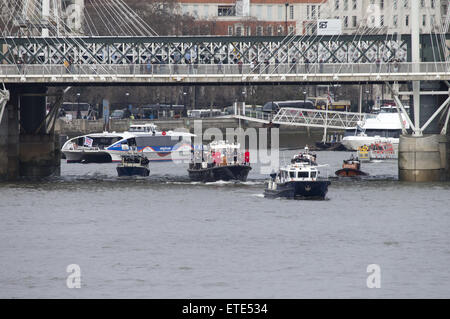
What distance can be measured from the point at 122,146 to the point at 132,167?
1011 inches

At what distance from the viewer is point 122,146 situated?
132m

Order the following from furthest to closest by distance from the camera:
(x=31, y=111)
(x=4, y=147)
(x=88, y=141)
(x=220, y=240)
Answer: (x=88, y=141)
(x=31, y=111)
(x=4, y=147)
(x=220, y=240)

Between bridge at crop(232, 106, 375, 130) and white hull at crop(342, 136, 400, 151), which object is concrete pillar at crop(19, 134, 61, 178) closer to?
white hull at crop(342, 136, 400, 151)

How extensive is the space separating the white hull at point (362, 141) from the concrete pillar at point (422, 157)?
51036 millimetres

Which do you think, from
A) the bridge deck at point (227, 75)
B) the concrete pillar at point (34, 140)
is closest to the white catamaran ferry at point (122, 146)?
the concrete pillar at point (34, 140)

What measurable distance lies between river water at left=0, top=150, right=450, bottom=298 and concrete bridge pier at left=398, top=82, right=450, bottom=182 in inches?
58.9

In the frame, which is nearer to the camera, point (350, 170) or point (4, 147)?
point (4, 147)

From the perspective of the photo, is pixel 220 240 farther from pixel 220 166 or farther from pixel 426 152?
pixel 220 166

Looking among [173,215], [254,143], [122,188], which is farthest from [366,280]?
[254,143]

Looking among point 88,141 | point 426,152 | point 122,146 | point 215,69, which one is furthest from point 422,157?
point 88,141

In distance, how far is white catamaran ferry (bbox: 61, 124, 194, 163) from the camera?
13162 centimetres

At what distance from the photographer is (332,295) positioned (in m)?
50.1

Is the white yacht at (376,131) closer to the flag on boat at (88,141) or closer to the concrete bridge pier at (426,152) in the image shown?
the flag on boat at (88,141)

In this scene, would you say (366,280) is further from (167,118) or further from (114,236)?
(167,118)
